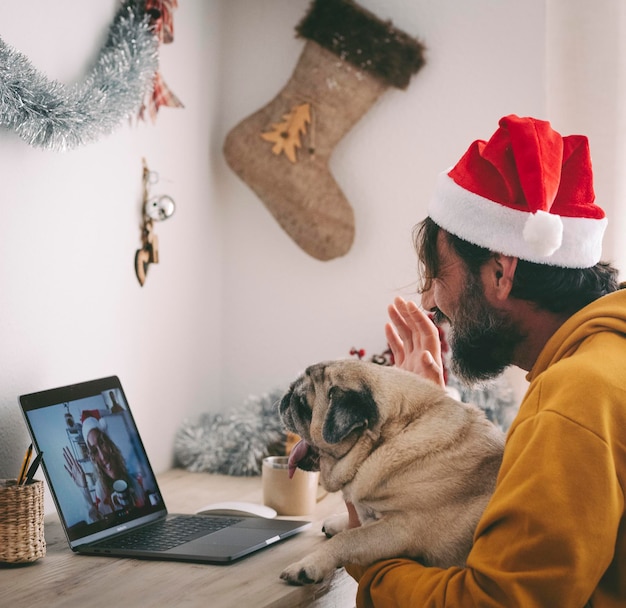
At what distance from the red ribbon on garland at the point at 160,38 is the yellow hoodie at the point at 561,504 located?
4.15 ft

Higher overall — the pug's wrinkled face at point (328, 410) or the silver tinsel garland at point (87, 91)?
the silver tinsel garland at point (87, 91)

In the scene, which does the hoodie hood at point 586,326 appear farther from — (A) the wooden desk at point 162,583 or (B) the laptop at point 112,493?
(B) the laptop at point 112,493

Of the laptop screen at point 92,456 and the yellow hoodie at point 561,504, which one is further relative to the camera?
the laptop screen at point 92,456

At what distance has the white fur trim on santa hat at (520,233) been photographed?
3.84ft

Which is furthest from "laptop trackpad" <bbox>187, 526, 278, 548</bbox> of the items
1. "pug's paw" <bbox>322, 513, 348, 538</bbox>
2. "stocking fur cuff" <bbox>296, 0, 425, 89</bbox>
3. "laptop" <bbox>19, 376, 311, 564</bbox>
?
"stocking fur cuff" <bbox>296, 0, 425, 89</bbox>

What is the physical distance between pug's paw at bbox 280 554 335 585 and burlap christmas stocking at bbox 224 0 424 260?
115cm

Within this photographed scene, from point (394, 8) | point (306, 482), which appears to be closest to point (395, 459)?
point (306, 482)

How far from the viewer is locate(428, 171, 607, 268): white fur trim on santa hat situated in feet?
3.84

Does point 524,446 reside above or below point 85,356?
below

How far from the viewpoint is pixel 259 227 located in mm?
2318

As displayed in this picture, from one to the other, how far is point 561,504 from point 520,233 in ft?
1.41

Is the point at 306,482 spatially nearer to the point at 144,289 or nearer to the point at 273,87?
the point at 144,289

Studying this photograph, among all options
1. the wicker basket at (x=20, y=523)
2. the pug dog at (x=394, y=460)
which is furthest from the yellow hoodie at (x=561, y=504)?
the wicker basket at (x=20, y=523)

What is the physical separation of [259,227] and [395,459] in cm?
123
